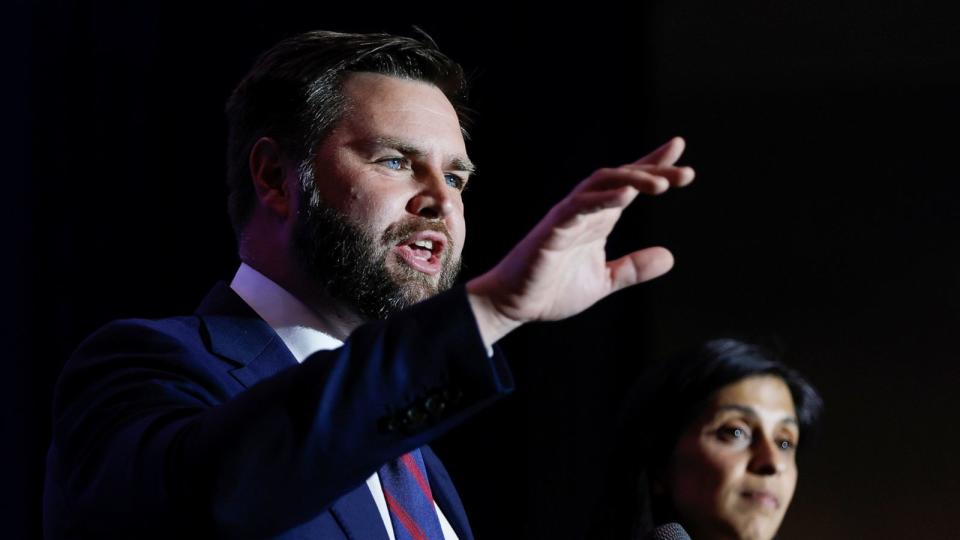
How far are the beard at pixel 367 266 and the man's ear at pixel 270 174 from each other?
13cm

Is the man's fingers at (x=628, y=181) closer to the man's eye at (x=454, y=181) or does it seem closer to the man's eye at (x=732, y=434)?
the man's eye at (x=454, y=181)

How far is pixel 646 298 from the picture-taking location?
342cm

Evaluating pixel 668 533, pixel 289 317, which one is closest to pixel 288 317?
pixel 289 317

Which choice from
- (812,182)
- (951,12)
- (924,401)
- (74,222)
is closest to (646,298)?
(812,182)

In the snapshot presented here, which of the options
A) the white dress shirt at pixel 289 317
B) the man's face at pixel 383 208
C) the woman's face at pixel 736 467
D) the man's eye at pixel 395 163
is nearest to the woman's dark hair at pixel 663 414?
the woman's face at pixel 736 467

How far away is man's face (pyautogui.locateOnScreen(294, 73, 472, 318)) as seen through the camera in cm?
159

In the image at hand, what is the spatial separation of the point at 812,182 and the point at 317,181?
2011mm

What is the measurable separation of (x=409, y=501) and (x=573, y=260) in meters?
0.56

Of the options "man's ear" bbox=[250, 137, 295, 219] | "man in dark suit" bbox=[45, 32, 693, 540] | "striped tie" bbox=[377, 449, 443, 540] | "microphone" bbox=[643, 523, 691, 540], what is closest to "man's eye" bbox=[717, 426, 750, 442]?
"microphone" bbox=[643, 523, 691, 540]

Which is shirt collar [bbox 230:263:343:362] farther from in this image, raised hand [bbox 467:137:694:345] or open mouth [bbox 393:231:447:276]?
raised hand [bbox 467:137:694:345]

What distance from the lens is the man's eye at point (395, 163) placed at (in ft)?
5.34

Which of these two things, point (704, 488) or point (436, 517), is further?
point (704, 488)

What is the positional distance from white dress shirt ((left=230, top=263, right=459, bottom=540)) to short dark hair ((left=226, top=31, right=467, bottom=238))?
0.18 meters

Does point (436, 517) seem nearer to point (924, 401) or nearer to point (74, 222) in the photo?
point (74, 222)
